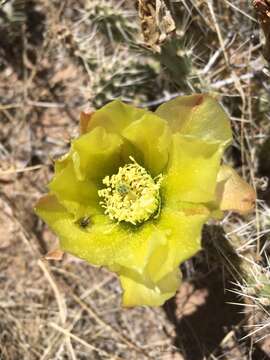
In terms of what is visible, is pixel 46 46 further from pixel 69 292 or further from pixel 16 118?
pixel 69 292

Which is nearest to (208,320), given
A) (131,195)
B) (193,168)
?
(131,195)

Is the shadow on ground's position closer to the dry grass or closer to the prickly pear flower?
the dry grass

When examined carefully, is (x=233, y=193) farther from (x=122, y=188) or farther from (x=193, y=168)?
(x=122, y=188)

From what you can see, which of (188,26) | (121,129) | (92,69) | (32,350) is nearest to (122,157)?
(121,129)

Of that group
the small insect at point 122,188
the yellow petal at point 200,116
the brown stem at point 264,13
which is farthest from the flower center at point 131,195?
the brown stem at point 264,13

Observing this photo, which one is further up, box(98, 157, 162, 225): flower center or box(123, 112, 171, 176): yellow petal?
box(123, 112, 171, 176): yellow petal

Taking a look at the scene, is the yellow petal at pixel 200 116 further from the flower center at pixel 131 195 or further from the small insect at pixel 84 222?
the small insect at pixel 84 222

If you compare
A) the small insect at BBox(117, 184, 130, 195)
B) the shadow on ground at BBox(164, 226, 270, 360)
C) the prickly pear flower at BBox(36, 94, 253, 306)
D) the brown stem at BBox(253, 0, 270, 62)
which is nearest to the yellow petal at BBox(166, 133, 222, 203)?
the prickly pear flower at BBox(36, 94, 253, 306)

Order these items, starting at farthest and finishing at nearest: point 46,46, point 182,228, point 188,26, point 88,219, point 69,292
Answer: point 46,46
point 69,292
point 188,26
point 88,219
point 182,228
